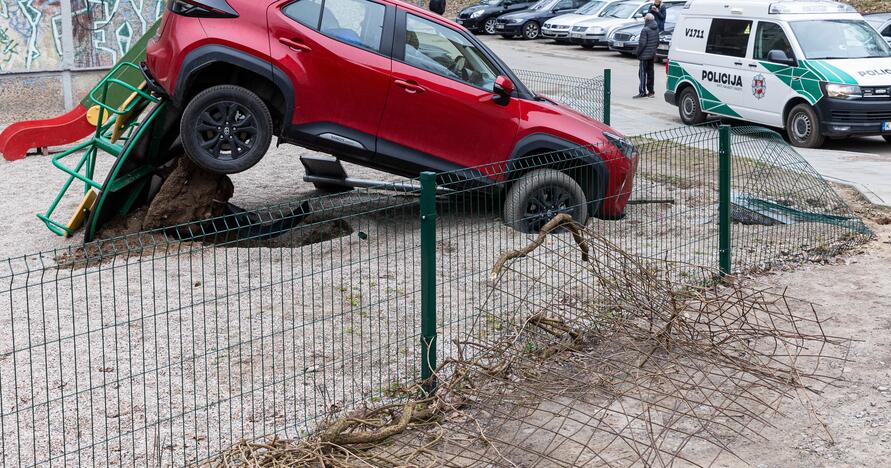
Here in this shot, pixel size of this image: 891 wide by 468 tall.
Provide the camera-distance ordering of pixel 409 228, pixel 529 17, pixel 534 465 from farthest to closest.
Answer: pixel 529 17, pixel 409 228, pixel 534 465

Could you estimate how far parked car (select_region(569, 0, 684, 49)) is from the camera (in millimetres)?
28609

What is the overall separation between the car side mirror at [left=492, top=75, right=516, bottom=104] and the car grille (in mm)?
7022

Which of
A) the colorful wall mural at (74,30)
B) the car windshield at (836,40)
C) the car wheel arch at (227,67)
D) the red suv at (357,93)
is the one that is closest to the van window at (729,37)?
the car windshield at (836,40)

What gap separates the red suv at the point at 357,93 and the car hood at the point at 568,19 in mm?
21448

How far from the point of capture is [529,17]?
109ft

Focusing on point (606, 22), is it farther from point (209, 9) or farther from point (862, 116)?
point (209, 9)

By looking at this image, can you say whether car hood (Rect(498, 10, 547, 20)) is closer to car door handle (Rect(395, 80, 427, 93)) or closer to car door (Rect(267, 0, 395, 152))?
car door (Rect(267, 0, 395, 152))

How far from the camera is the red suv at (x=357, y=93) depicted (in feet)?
28.5

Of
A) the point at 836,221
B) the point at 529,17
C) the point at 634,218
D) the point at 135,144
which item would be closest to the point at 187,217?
the point at 135,144

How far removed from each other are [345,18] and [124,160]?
2.23 metres

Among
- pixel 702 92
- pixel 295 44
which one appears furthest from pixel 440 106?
pixel 702 92

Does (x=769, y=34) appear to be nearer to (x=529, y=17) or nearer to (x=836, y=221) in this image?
(x=836, y=221)

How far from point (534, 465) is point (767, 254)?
448 centimetres

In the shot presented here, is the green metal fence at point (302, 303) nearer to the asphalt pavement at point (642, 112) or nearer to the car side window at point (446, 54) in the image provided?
the car side window at point (446, 54)
